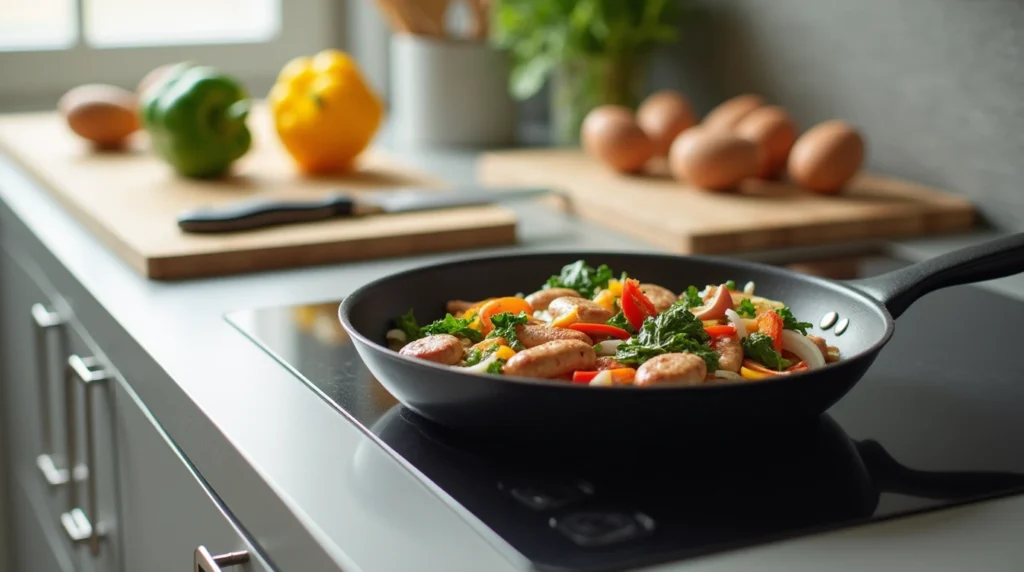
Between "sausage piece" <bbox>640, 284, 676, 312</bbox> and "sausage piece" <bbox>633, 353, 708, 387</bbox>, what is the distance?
15 cm

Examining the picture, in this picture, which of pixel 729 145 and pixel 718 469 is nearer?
pixel 718 469

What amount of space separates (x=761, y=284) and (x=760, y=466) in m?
0.26

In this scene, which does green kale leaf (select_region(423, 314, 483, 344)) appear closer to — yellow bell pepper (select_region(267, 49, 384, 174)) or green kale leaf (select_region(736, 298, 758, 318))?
green kale leaf (select_region(736, 298, 758, 318))

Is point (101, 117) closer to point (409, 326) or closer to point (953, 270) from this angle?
point (409, 326)

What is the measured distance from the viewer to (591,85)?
1926 millimetres

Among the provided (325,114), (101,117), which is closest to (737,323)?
(325,114)

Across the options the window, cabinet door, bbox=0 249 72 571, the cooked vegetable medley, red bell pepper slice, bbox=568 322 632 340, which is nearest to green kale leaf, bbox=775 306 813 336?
the cooked vegetable medley

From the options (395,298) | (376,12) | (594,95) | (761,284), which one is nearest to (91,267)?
(395,298)

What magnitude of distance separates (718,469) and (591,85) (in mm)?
1257

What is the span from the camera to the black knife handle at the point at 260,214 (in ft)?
4.35

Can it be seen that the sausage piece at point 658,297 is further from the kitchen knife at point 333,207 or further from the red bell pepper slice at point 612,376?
the kitchen knife at point 333,207

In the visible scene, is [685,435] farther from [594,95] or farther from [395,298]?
[594,95]

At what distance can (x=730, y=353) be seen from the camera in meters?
0.78

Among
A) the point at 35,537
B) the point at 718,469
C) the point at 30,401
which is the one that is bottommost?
the point at 35,537
